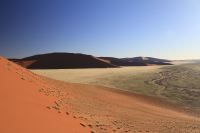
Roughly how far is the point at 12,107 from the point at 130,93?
20231 millimetres

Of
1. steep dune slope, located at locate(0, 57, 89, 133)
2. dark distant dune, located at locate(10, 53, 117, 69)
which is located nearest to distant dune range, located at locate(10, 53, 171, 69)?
dark distant dune, located at locate(10, 53, 117, 69)

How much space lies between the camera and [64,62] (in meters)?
83.0

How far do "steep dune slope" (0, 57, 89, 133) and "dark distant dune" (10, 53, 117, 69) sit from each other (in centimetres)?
6494

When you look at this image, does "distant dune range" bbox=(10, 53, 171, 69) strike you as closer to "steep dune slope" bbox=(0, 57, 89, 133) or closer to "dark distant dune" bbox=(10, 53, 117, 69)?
"dark distant dune" bbox=(10, 53, 117, 69)

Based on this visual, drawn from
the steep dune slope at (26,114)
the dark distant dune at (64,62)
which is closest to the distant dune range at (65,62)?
the dark distant dune at (64,62)

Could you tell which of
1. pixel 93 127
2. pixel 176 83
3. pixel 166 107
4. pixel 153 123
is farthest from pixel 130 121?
pixel 176 83

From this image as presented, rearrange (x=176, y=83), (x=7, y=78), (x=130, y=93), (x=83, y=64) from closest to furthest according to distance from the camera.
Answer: (x=7, y=78) < (x=130, y=93) < (x=176, y=83) < (x=83, y=64)

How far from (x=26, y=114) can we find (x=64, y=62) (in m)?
73.4

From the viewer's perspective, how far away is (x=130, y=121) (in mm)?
15430

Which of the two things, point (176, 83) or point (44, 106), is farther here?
point (176, 83)

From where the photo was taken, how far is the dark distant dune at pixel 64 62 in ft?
262

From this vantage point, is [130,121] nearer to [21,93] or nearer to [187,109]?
[21,93]

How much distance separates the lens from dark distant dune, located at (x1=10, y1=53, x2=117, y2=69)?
7972 centimetres

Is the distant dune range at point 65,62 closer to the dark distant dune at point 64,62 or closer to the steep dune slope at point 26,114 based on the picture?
the dark distant dune at point 64,62
